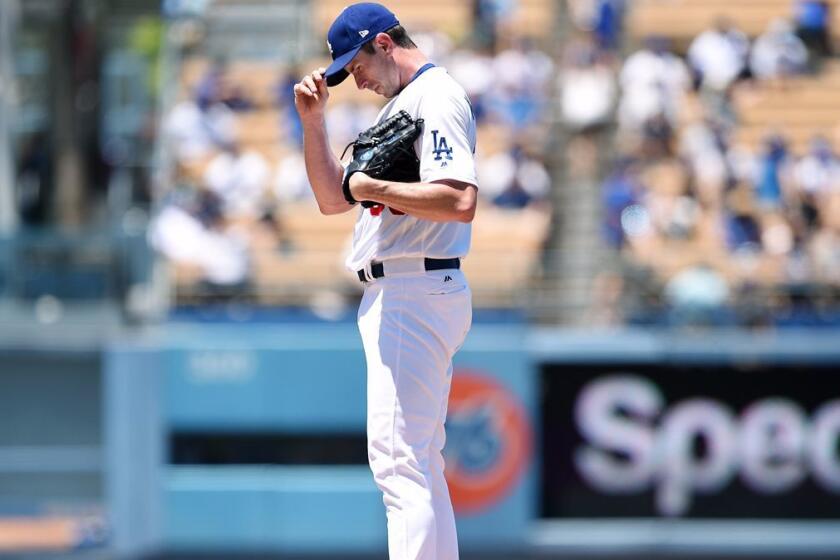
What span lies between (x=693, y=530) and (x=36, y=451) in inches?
186

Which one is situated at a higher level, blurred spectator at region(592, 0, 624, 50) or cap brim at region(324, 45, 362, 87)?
blurred spectator at region(592, 0, 624, 50)

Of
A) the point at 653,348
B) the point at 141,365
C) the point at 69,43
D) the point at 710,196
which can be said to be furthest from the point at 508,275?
the point at 69,43

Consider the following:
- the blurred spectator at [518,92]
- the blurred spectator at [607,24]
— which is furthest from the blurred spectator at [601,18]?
the blurred spectator at [518,92]

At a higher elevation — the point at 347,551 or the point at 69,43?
the point at 69,43

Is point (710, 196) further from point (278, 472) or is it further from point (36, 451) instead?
point (36, 451)

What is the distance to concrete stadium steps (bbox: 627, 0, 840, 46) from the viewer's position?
12.4 meters

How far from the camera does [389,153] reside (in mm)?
3842

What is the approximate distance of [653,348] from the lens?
9852 millimetres

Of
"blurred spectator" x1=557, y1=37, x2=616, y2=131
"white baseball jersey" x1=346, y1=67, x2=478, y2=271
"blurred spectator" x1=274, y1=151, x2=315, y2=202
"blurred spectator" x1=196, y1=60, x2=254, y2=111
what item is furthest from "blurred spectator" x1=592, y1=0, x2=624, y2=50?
"white baseball jersey" x1=346, y1=67, x2=478, y2=271

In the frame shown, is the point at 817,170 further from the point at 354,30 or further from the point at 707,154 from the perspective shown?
the point at 354,30

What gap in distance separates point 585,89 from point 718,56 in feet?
4.31

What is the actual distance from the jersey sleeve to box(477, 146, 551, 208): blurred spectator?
7.02 metres

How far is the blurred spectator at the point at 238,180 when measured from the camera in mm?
10781

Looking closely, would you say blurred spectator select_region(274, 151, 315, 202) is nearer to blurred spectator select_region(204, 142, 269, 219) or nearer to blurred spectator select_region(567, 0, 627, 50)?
blurred spectator select_region(204, 142, 269, 219)
